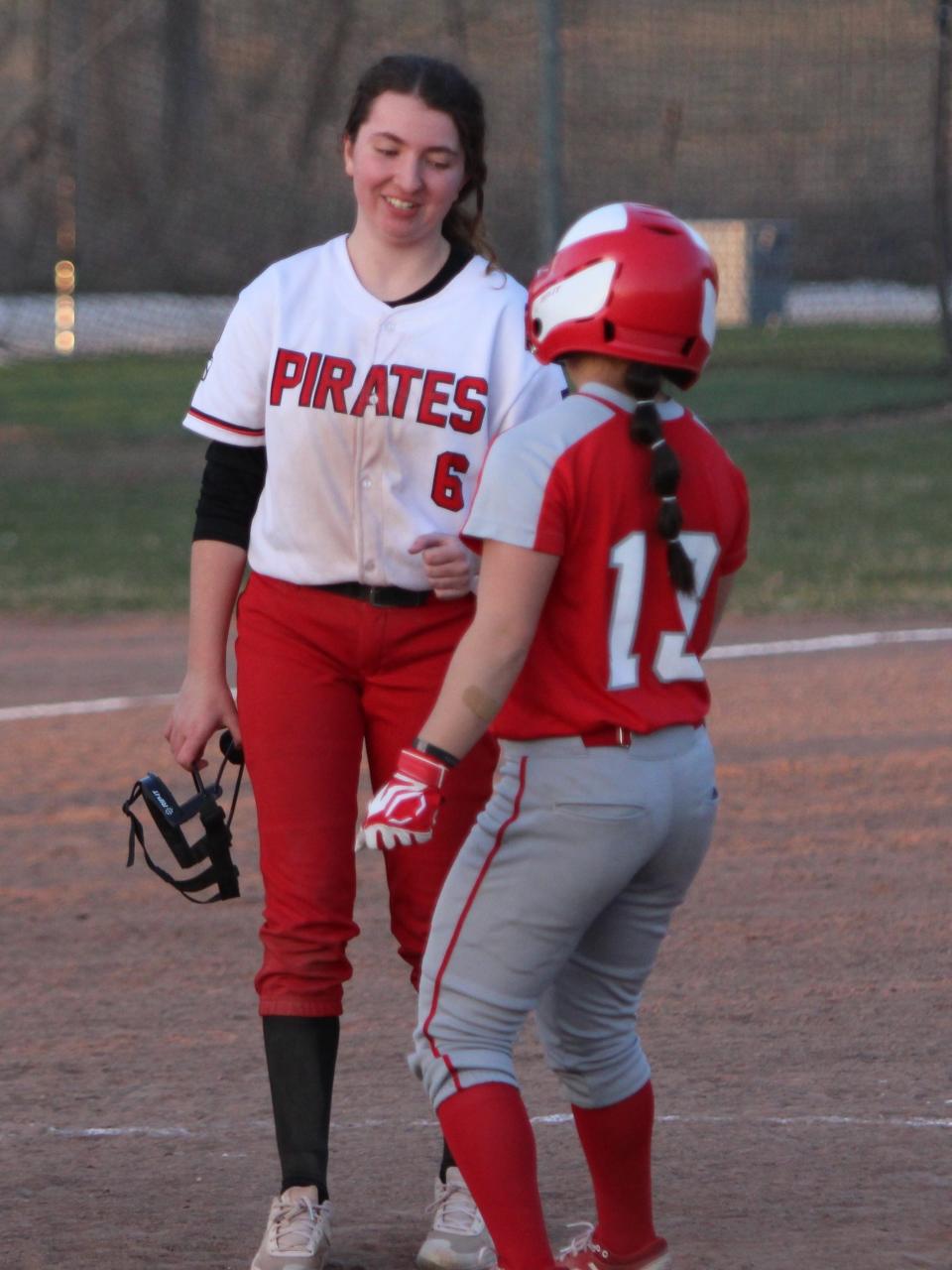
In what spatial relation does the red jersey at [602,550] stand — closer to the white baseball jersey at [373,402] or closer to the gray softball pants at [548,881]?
the gray softball pants at [548,881]

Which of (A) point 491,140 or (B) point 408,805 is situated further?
(A) point 491,140

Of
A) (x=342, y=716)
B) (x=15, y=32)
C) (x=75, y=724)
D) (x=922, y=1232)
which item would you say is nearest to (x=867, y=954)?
(x=922, y=1232)

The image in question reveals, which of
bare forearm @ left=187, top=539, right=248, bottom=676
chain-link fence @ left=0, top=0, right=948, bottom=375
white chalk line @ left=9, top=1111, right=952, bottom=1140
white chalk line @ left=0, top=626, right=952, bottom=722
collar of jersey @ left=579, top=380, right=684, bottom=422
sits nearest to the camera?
collar of jersey @ left=579, top=380, right=684, bottom=422

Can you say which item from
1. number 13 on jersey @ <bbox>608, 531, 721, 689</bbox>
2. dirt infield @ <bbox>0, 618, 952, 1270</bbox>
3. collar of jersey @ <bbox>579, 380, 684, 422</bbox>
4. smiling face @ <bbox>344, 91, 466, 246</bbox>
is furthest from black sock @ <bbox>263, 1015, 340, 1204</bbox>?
smiling face @ <bbox>344, 91, 466, 246</bbox>

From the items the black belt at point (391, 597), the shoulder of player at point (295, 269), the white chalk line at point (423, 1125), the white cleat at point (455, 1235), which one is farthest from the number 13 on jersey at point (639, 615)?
the white chalk line at point (423, 1125)

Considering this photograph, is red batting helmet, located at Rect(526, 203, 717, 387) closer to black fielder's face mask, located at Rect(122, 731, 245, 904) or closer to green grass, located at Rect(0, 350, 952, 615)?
black fielder's face mask, located at Rect(122, 731, 245, 904)

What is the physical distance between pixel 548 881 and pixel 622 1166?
1.67ft

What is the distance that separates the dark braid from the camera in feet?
8.50

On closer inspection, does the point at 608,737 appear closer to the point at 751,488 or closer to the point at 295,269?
the point at 295,269

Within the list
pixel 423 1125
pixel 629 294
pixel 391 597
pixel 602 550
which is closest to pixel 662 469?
pixel 602 550

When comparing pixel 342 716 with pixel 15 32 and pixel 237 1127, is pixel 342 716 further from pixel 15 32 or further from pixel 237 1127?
pixel 15 32

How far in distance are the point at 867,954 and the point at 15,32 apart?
19576mm

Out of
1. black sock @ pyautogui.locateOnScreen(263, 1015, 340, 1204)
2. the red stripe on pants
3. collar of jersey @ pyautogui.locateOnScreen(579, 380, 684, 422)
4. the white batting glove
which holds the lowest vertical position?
black sock @ pyautogui.locateOnScreen(263, 1015, 340, 1204)

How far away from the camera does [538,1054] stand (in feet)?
14.0
